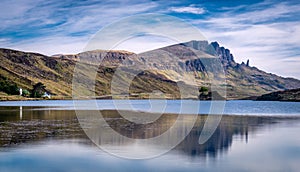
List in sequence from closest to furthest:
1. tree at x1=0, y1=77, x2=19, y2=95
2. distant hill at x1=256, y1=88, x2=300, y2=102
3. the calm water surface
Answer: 1. the calm water surface
2. distant hill at x1=256, y1=88, x2=300, y2=102
3. tree at x1=0, y1=77, x2=19, y2=95

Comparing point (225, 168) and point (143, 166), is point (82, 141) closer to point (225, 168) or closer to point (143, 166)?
point (143, 166)

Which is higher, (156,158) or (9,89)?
(9,89)

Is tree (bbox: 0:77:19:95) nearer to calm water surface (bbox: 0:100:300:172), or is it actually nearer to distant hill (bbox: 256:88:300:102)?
distant hill (bbox: 256:88:300:102)

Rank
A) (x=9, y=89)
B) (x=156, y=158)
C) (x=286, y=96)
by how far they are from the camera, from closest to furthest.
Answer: (x=156, y=158) → (x=286, y=96) → (x=9, y=89)

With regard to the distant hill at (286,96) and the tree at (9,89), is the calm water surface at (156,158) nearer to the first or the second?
the distant hill at (286,96)

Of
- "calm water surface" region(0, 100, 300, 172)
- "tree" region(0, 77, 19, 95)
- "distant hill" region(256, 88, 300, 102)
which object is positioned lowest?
"calm water surface" region(0, 100, 300, 172)

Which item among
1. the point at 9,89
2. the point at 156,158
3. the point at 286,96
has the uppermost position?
the point at 9,89

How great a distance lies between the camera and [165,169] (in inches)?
918

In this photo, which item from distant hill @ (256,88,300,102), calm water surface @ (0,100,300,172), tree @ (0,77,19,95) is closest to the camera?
calm water surface @ (0,100,300,172)

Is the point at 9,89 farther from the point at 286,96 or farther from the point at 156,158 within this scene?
the point at 156,158

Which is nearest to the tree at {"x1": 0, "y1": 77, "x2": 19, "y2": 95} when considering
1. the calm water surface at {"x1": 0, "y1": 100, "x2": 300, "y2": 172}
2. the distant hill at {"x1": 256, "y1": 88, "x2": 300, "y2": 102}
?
the distant hill at {"x1": 256, "y1": 88, "x2": 300, "y2": 102}

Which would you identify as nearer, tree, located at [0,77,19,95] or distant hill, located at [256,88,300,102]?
distant hill, located at [256,88,300,102]

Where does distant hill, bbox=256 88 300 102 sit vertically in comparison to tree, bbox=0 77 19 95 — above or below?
below

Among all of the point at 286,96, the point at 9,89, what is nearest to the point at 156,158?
the point at 286,96
